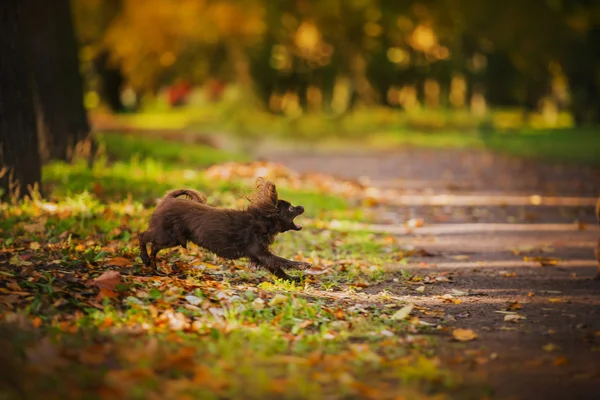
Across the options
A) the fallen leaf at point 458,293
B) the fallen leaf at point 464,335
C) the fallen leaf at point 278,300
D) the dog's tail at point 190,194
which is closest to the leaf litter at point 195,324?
the fallen leaf at point 278,300

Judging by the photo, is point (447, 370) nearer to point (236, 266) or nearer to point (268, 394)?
point (268, 394)

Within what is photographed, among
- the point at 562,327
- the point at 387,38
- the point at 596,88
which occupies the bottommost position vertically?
the point at 562,327

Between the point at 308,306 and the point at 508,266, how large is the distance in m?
3.53

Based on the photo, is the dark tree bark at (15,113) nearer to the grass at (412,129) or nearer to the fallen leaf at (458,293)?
the fallen leaf at (458,293)

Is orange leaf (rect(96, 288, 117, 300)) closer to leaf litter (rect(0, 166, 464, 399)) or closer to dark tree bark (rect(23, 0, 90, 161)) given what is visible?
leaf litter (rect(0, 166, 464, 399))

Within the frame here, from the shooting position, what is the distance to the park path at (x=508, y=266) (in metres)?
5.59

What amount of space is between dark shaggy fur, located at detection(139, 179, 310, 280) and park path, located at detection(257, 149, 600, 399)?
3.75 ft

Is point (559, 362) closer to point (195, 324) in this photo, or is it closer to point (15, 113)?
point (195, 324)

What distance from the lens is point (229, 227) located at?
297 inches

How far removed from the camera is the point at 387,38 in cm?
3956

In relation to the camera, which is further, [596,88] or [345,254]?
[596,88]

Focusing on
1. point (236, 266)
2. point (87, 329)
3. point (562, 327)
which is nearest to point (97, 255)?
point (236, 266)

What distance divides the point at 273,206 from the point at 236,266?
1.14m

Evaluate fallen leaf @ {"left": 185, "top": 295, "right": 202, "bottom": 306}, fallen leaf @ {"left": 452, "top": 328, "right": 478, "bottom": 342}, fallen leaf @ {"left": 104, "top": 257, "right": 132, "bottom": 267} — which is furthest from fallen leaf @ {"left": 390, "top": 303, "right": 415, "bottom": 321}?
fallen leaf @ {"left": 104, "top": 257, "right": 132, "bottom": 267}
